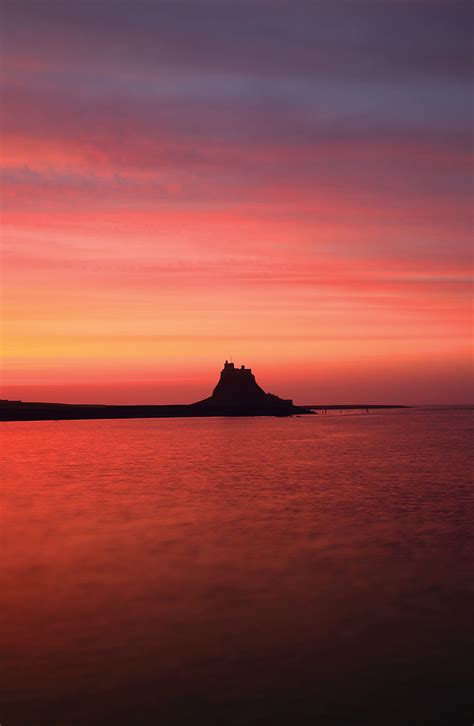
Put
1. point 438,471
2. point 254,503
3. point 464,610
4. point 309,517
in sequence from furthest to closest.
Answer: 1. point 438,471
2. point 254,503
3. point 309,517
4. point 464,610

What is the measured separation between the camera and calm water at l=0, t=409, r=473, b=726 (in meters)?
7.82

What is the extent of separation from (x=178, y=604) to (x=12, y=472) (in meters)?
29.9

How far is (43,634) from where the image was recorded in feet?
33.3

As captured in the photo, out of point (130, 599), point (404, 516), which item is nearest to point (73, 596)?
point (130, 599)

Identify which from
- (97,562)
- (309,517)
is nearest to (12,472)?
(309,517)

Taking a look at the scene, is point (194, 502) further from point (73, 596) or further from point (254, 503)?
point (73, 596)

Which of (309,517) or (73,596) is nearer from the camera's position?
(73,596)

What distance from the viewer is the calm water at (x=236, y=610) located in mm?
7824

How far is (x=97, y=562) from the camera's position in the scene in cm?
1548

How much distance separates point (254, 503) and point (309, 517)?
A: 3.88 meters

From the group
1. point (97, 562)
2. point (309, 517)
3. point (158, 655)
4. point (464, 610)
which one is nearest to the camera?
point (158, 655)

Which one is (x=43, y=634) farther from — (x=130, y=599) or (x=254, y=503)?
(x=254, y=503)

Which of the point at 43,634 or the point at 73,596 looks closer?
the point at 43,634

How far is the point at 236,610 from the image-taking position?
37.8 ft
